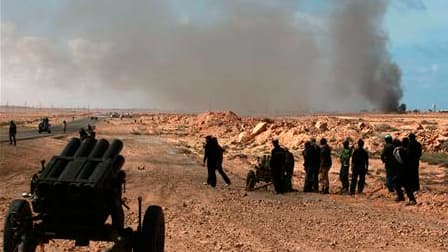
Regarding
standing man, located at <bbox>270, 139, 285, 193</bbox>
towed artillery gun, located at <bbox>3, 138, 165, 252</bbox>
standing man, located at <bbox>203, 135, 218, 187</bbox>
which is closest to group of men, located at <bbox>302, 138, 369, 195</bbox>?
standing man, located at <bbox>270, 139, 285, 193</bbox>

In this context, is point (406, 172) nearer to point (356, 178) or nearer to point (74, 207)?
point (356, 178)

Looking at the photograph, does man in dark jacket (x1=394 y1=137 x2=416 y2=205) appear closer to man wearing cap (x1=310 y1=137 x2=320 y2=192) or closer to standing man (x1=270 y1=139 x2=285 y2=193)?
man wearing cap (x1=310 y1=137 x2=320 y2=192)

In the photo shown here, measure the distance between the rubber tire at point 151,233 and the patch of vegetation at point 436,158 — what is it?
17472mm

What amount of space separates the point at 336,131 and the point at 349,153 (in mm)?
20981

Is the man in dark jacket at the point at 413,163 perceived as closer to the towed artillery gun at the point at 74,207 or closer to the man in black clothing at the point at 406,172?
the man in black clothing at the point at 406,172

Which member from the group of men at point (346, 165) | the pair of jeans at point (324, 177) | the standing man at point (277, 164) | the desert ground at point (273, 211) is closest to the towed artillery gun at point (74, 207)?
the desert ground at point (273, 211)

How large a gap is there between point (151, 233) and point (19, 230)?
1448 millimetres

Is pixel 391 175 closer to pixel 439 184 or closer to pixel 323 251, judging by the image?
pixel 439 184

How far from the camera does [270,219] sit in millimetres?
11844

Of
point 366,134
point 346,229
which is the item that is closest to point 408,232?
point 346,229

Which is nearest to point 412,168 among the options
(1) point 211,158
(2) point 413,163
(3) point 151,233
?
(2) point 413,163

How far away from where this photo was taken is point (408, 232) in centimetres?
1082

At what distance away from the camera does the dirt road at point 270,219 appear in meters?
9.54

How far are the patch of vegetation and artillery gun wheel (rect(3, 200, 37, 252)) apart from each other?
18.7 m
